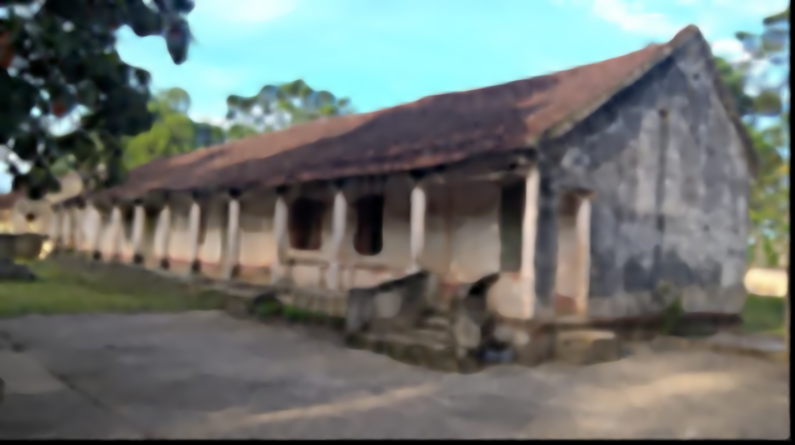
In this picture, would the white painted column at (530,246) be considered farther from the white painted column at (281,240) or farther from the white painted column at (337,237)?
the white painted column at (281,240)

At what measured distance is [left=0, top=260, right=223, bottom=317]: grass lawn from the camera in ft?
45.5

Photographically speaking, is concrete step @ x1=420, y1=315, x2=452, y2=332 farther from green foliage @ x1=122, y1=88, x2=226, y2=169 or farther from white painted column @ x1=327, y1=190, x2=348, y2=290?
green foliage @ x1=122, y1=88, x2=226, y2=169

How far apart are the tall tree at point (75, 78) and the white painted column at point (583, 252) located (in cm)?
759

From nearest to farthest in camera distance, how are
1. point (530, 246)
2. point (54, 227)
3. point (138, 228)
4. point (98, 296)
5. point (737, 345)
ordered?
point (530, 246) → point (737, 345) → point (98, 296) → point (138, 228) → point (54, 227)

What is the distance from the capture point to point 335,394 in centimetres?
730

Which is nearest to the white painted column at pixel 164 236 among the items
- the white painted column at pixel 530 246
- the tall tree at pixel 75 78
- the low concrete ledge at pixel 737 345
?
the white painted column at pixel 530 246

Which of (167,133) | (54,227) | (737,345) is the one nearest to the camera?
(737,345)

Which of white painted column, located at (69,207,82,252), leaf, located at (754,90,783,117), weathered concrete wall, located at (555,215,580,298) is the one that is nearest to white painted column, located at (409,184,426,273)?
weathered concrete wall, located at (555,215,580,298)

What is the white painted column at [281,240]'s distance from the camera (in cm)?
1472

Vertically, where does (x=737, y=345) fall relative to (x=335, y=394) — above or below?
above

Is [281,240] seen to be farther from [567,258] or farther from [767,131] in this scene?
[767,131]

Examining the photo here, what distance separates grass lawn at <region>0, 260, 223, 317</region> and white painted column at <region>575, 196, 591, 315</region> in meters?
7.89

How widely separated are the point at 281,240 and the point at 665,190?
8154 mm

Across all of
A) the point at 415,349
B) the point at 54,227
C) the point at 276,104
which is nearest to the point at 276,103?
the point at 276,104
